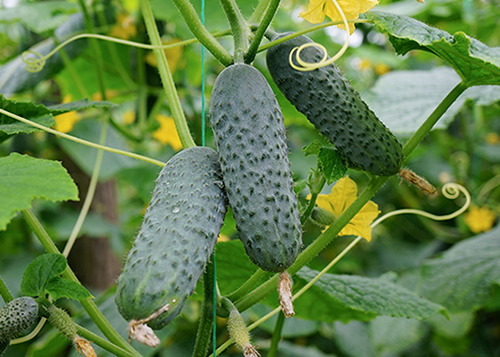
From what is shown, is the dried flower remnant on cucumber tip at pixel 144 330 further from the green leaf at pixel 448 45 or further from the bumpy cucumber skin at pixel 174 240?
the green leaf at pixel 448 45

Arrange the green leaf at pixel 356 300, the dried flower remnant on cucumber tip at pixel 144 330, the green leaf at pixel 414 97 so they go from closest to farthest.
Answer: the dried flower remnant on cucumber tip at pixel 144 330 → the green leaf at pixel 356 300 → the green leaf at pixel 414 97

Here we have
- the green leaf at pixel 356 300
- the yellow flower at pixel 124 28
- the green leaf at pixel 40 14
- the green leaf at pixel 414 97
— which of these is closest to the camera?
the green leaf at pixel 356 300

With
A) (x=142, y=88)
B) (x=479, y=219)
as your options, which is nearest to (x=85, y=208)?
(x=142, y=88)

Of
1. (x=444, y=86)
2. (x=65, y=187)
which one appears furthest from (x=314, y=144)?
(x=444, y=86)

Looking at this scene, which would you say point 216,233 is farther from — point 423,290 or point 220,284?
point 423,290

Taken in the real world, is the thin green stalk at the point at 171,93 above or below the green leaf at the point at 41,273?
above

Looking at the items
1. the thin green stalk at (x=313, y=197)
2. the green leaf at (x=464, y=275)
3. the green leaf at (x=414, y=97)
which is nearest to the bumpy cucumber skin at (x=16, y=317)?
the thin green stalk at (x=313, y=197)

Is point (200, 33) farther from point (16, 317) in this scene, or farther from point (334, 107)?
point (16, 317)
